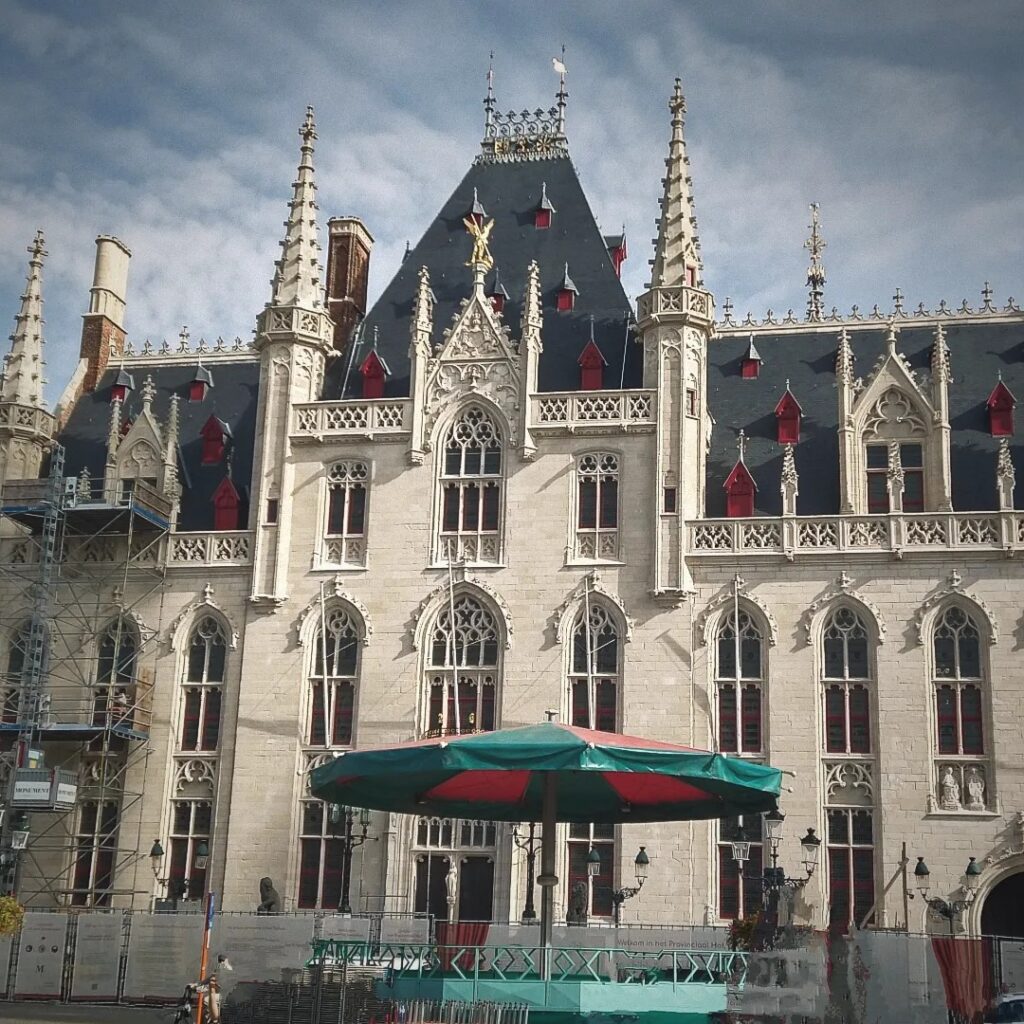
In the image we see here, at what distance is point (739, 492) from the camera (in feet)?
136

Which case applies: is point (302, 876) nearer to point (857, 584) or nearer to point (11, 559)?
point (11, 559)

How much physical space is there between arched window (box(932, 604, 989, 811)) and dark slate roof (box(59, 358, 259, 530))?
1984 cm

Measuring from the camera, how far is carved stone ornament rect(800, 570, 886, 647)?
38719 mm

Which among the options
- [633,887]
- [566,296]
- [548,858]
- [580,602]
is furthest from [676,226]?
[548,858]

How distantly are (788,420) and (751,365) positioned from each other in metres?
2.97

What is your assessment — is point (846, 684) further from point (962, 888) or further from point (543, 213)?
point (543, 213)

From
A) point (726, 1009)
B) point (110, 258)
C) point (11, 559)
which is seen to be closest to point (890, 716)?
point (726, 1009)

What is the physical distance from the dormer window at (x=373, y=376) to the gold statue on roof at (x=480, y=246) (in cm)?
402

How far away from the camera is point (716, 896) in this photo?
37.5 m

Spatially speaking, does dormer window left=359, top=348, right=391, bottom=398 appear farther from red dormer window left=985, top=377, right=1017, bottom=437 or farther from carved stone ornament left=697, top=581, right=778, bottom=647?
red dormer window left=985, top=377, right=1017, bottom=437

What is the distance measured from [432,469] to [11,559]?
42.3 feet

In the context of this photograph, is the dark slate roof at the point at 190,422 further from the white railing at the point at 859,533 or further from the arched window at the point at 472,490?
the white railing at the point at 859,533

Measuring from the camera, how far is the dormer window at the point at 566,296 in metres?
45.2

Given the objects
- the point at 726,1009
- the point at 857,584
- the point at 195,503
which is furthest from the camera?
the point at 195,503
